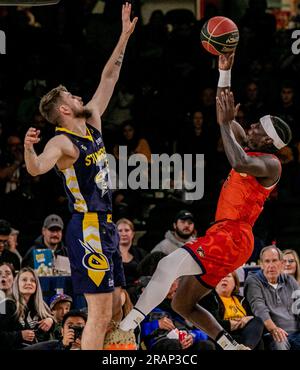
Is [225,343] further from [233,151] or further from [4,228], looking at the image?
[4,228]

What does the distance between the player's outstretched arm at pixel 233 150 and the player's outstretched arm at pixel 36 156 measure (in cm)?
120

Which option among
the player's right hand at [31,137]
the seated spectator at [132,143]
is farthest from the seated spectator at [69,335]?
the seated spectator at [132,143]

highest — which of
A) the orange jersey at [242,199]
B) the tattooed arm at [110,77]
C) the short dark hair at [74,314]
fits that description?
the tattooed arm at [110,77]

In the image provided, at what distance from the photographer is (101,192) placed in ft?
27.6

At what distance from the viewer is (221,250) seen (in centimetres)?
855

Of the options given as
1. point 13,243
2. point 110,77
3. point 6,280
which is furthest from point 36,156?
point 13,243

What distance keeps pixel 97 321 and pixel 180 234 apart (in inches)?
137

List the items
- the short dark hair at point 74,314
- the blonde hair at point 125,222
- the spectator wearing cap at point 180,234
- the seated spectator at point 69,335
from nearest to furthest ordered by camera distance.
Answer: the seated spectator at point 69,335 → the short dark hair at point 74,314 → the blonde hair at point 125,222 → the spectator wearing cap at point 180,234

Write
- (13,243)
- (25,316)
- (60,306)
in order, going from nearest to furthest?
1. (25,316)
2. (60,306)
3. (13,243)

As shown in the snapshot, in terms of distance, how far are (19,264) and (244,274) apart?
7.10 feet

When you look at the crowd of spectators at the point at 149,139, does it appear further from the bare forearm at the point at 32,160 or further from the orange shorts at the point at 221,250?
the bare forearm at the point at 32,160

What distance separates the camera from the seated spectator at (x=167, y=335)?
374 inches
